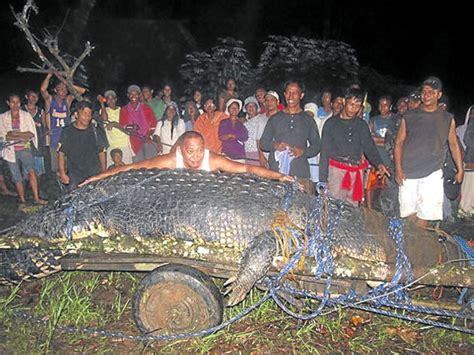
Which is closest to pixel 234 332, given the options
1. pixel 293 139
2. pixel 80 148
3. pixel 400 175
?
Answer: pixel 293 139

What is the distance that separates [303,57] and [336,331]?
52.5ft

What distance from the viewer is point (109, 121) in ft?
23.1

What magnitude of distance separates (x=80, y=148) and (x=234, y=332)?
3.00 m

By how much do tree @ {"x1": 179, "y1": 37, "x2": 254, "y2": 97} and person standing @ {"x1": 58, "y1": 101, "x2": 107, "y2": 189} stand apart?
1093 centimetres

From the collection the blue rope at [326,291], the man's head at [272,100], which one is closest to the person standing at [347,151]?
the man's head at [272,100]

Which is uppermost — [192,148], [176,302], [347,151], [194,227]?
[192,148]

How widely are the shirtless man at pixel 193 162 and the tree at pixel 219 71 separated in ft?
39.2

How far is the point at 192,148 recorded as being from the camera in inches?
158

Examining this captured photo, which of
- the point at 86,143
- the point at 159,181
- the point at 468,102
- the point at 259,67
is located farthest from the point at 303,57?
the point at 159,181

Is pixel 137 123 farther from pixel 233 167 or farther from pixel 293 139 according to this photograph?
pixel 233 167

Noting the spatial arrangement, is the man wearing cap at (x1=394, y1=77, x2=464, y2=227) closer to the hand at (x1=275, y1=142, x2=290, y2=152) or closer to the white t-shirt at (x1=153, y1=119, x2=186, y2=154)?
the hand at (x1=275, y1=142, x2=290, y2=152)

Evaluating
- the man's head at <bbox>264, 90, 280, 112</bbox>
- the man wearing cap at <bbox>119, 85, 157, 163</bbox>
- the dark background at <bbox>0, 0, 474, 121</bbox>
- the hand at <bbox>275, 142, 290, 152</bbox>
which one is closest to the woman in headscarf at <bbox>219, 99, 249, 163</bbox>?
the man's head at <bbox>264, 90, 280, 112</bbox>

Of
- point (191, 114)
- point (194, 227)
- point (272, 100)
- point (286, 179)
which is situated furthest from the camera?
point (191, 114)

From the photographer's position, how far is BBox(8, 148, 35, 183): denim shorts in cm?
686
